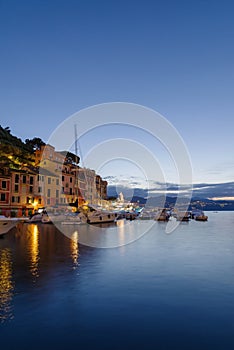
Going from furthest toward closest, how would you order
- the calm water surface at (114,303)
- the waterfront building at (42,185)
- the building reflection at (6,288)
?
the waterfront building at (42,185)
the building reflection at (6,288)
the calm water surface at (114,303)

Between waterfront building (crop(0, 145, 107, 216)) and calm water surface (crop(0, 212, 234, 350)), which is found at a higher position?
waterfront building (crop(0, 145, 107, 216))

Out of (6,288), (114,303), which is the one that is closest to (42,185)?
(6,288)

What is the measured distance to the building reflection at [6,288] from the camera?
27.9ft

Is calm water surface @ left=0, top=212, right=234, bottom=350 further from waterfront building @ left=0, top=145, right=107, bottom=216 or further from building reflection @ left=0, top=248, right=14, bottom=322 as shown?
waterfront building @ left=0, top=145, right=107, bottom=216

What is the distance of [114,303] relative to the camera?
9891mm

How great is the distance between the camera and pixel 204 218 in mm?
76875

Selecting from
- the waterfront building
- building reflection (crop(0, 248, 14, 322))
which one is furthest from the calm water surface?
the waterfront building

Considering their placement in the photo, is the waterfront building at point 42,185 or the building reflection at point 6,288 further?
the waterfront building at point 42,185

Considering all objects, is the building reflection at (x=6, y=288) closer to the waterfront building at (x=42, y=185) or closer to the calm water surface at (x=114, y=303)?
the calm water surface at (x=114, y=303)

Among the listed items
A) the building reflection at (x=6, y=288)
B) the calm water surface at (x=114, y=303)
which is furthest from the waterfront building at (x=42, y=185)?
the calm water surface at (x=114, y=303)

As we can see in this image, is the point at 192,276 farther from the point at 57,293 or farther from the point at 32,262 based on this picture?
the point at 32,262

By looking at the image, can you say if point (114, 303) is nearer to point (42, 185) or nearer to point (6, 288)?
point (6, 288)

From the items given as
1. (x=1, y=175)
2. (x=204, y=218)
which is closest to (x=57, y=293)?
(x=1, y=175)

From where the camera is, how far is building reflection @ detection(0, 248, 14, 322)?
851cm
